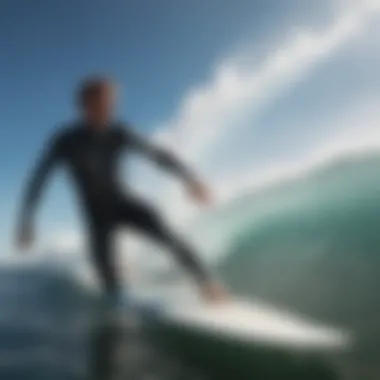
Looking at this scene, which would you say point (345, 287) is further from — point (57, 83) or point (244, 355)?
point (57, 83)

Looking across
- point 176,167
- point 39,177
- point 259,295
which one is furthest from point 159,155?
point 259,295

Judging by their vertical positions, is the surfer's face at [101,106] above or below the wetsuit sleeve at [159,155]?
above

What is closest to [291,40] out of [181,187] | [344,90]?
[344,90]

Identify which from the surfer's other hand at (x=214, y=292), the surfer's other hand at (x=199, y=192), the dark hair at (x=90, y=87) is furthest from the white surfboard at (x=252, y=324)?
the dark hair at (x=90, y=87)

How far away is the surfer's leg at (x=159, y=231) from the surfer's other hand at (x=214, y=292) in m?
0.02

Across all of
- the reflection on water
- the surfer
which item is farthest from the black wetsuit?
the reflection on water

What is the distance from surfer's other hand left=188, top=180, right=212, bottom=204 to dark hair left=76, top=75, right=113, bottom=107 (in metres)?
0.33

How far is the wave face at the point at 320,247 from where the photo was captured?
196 cm

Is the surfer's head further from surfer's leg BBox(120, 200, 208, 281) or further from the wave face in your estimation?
the wave face

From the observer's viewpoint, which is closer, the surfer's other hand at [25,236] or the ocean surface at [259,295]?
the ocean surface at [259,295]

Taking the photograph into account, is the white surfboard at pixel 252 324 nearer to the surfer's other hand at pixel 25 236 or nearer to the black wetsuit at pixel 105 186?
the black wetsuit at pixel 105 186

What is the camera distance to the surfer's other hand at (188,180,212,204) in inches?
80.6

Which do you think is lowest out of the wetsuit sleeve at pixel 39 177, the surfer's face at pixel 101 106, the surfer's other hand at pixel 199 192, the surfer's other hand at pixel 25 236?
the surfer's other hand at pixel 25 236

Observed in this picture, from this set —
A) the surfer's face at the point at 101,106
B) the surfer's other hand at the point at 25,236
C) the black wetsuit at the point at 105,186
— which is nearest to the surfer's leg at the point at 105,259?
the black wetsuit at the point at 105,186
